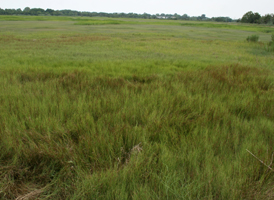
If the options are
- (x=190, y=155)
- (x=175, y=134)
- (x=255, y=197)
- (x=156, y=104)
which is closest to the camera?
(x=255, y=197)

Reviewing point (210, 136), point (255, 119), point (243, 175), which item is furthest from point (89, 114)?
point (255, 119)

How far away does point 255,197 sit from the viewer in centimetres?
116

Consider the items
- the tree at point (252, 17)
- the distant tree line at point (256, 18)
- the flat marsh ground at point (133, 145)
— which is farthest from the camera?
the tree at point (252, 17)

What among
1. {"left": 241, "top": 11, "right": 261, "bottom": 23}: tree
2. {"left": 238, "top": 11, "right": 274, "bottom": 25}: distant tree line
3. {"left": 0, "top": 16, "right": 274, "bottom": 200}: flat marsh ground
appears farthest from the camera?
{"left": 241, "top": 11, "right": 261, "bottom": 23}: tree

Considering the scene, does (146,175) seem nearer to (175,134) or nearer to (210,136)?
(175,134)

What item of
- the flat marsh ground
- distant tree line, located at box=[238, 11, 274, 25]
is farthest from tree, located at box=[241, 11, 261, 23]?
the flat marsh ground

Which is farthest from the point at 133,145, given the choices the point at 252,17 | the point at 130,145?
the point at 252,17

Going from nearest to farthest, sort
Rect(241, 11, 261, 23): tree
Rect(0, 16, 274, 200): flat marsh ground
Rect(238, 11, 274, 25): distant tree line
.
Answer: Rect(0, 16, 274, 200): flat marsh ground, Rect(238, 11, 274, 25): distant tree line, Rect(241, 11, 261, 23): tree

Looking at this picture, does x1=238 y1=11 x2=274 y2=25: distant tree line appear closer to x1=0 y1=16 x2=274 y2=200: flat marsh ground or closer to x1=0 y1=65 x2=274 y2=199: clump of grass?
x1=0 y1=16 x2=274 y2=200: flat marsh ground

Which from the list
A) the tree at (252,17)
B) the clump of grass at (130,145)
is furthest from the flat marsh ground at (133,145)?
the tree at (252,17)

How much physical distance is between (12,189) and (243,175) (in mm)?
1498

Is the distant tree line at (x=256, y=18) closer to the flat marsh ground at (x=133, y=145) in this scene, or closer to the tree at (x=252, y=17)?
the tree at (x=252, y=17)

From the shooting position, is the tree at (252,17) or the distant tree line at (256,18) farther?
the tree at (252,17)

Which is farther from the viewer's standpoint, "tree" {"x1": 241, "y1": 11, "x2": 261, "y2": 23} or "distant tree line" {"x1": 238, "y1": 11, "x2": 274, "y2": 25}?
"tree" {"x1": 241, "y1": 11, "x2": 261, "y2": 23}
